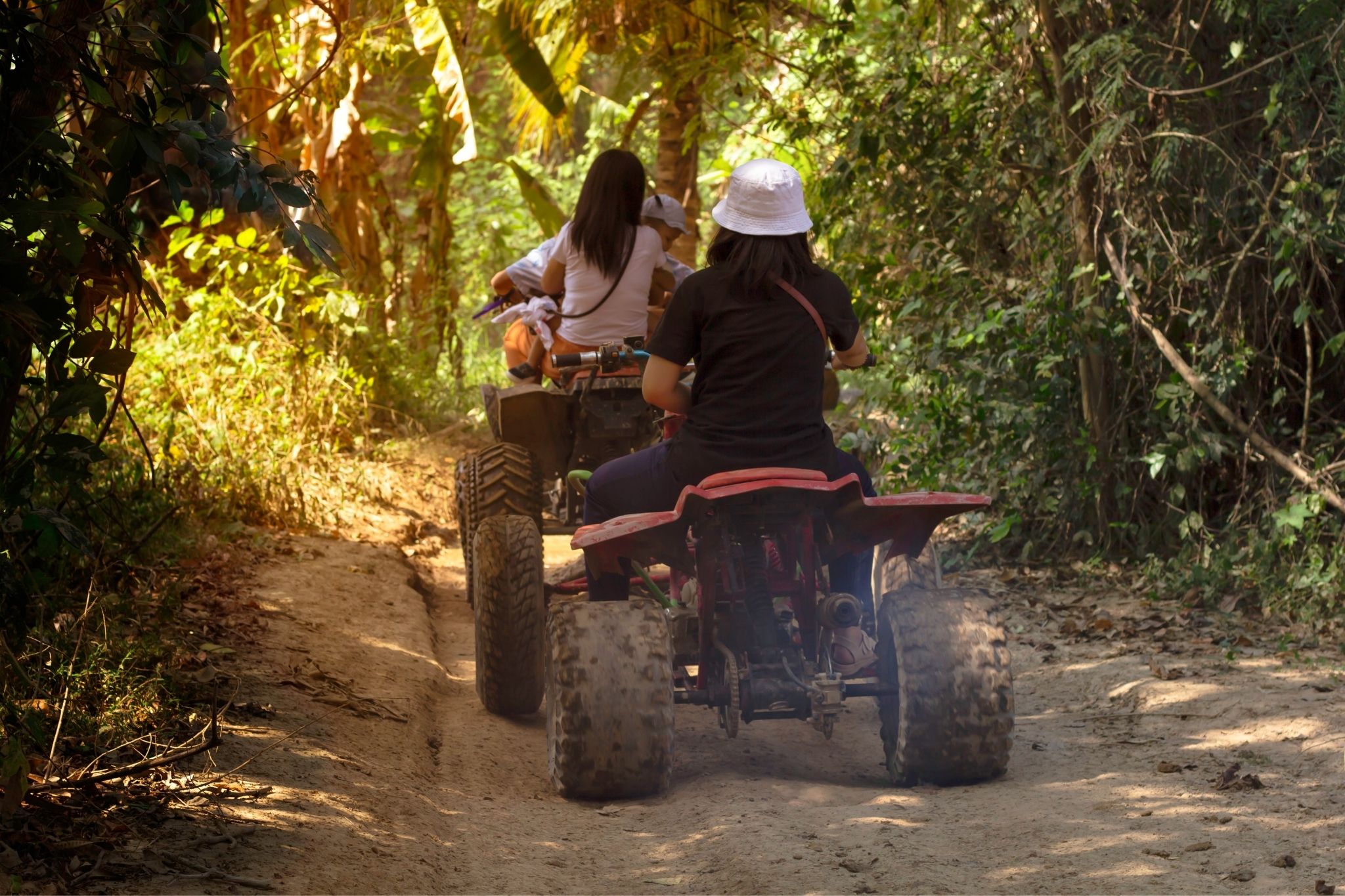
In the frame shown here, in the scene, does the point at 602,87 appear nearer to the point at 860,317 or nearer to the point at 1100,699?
the point at 860,317

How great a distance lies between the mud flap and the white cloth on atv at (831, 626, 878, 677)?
2.73 meters

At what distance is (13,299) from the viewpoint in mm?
3428

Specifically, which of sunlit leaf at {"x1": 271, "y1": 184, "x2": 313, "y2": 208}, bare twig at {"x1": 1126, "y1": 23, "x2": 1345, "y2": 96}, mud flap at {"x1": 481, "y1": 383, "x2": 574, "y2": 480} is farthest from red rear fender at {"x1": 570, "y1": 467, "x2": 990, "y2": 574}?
bare twig at {"x1": 1126, "y1": 23, "x2": 1345, "y2": 96}

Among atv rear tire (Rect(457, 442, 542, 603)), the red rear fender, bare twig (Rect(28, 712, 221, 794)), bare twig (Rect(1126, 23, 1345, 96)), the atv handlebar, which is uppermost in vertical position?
bare twig (Rect(1126, 23, 1345, 96))

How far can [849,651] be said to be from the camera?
483 centimetres

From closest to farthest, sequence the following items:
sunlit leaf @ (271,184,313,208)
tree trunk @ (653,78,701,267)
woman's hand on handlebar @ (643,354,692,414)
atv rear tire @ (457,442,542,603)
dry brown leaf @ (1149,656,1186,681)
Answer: sunlit leaf @ (271,184,313,208) → woman's hand on handlebar @ (643,354,692,414) → dry brown leaf @ (1149,656,1186,681) → atv rear tire @ (457,442,542,603) → tree trunk @ (653,78,701,267)

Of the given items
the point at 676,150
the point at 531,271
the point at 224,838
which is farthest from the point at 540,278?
the point at 676,150

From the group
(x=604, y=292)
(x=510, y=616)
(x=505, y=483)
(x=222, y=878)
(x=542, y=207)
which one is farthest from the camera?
(x=542, y=207)

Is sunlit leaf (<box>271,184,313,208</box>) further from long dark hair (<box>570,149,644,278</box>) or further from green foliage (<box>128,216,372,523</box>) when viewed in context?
green foliage (<box>128,216,372,523</box>)

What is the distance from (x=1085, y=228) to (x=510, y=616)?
399 centimetres

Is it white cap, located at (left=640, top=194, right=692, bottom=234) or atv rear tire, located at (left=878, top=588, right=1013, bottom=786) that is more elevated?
white cap, located at (left=640, top=194, right=692, bottom=234)

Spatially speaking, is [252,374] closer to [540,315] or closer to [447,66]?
[540,315]

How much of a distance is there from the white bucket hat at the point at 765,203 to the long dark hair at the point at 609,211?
7.83 ft

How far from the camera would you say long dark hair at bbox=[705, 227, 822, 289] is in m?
4.61
